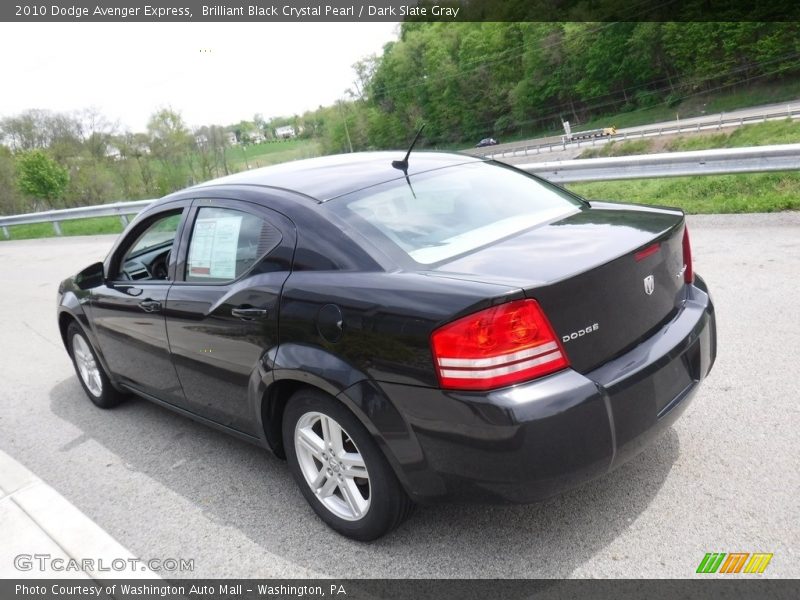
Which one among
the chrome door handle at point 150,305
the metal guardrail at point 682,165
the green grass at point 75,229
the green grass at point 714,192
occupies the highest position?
the chrome door handle at point 150,305

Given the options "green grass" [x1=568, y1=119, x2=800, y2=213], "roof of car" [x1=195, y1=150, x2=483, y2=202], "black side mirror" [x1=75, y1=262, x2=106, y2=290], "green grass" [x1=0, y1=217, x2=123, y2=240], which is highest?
"roof of car" [x1=195, y1=150, x2=483, y2=202]

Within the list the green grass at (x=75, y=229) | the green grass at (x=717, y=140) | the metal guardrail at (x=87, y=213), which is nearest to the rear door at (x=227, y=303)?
the metal guardrail at (x=87, y=213)

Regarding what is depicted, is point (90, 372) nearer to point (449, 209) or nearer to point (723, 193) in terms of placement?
point (449, 209)

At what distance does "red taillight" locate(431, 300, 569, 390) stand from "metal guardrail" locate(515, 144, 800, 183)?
5.52 meters

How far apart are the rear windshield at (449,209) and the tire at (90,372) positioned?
2.75m

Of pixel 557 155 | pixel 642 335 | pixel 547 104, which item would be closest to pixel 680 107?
pixel 547 104

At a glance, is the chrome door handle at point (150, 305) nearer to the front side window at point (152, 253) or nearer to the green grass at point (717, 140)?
the front side window at point (152, 253)

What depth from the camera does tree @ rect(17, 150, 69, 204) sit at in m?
44.3

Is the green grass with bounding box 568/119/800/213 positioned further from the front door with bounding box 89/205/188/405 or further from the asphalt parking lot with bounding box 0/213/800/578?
the front door with bounding box 89/205/188/405

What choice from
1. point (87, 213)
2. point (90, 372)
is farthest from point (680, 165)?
point (87, 213)

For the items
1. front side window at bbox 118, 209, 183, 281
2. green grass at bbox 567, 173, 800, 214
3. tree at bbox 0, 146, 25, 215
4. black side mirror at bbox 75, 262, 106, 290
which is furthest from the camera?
tree at bbox 0, 146, 25, 215

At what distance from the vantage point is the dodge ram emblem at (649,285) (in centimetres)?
271

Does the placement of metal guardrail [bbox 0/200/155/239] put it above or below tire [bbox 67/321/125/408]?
above

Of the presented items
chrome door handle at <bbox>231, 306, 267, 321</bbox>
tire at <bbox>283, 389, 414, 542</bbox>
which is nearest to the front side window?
chrome door handle at <bbox>231, 306, 267, 321</bbox>
